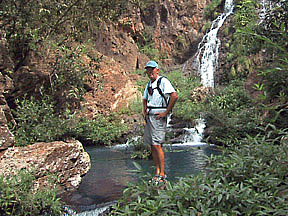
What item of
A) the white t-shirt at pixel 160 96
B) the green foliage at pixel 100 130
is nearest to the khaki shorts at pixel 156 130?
the white t-shirt at pixel 160 96

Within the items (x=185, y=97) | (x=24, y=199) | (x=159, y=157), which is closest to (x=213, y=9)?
(x=185, y=97)

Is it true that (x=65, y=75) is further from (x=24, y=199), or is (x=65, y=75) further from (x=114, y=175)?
(x=24, y=199)

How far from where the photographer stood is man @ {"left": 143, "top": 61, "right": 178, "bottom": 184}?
4.29m

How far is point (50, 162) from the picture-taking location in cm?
484

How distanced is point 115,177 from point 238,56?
17449mm

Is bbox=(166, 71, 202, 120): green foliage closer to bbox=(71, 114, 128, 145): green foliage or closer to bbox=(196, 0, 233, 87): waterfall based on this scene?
bbox=(196, 0, 233, 87): waterfall

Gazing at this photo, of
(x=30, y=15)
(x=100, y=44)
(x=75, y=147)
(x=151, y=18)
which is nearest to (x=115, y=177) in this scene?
(x=75, y=147)

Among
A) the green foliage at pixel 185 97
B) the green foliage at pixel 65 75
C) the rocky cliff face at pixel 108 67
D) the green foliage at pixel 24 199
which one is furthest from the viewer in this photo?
the green foliage at pixel 185 97

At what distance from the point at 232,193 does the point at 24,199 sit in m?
2.61

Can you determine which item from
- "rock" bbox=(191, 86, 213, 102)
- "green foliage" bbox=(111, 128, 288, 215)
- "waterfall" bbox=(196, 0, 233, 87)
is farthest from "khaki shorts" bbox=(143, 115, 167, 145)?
"waterfall" bbox=(196, 0, 233, 87)

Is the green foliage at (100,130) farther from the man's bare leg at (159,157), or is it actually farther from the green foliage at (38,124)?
the man's bare leg at (159,157)

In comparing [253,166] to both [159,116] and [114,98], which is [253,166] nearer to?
[159,116]

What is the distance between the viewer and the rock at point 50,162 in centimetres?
443

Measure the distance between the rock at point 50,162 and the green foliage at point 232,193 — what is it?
2371 millimetres
